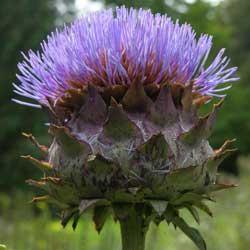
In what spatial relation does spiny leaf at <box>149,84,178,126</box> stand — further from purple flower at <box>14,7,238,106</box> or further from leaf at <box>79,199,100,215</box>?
leaf at <box>79,199,100,215</box>

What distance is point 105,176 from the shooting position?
1.75 meters

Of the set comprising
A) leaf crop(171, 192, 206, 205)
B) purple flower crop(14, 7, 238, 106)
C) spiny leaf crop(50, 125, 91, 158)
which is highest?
purple flower crop(14, 7, 238, 106)

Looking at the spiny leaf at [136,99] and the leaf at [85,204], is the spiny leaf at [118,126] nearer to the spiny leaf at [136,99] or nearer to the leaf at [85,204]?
the spiny leaf at [136,99]

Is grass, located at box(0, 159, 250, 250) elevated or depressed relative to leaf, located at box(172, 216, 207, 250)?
elevated

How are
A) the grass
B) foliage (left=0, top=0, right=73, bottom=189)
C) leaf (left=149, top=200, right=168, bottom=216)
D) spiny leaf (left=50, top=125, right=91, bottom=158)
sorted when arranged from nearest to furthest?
leaf (left=149, top=200, right=168, bottom=216), spiny leaf (left=50, top=125, right=91, bottom=158), the grass, foliage (left=0, top=0, right=73, bottom=189)

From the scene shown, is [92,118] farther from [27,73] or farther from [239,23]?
[239,23]

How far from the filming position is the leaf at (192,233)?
176 centimetres

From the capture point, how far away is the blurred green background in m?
3.51

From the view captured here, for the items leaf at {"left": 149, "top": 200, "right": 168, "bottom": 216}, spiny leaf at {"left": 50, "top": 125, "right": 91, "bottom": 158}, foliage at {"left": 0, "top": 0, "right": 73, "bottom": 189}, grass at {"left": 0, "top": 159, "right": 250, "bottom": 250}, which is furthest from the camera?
foliage at {"left": 0, "top": 0, "right": 73, "bottom": 189}

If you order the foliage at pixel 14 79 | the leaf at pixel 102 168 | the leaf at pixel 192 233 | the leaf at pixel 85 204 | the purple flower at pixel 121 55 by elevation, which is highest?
the foliage at pixel 14 79

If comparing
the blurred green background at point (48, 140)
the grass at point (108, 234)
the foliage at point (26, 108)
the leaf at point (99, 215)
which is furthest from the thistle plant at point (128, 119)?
the foliage at point (26, 108)

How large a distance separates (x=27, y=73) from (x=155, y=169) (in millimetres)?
523

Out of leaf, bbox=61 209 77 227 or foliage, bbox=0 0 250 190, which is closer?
leaf, bbox=61 209 77 227

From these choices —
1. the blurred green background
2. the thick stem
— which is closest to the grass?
the blurred green background
